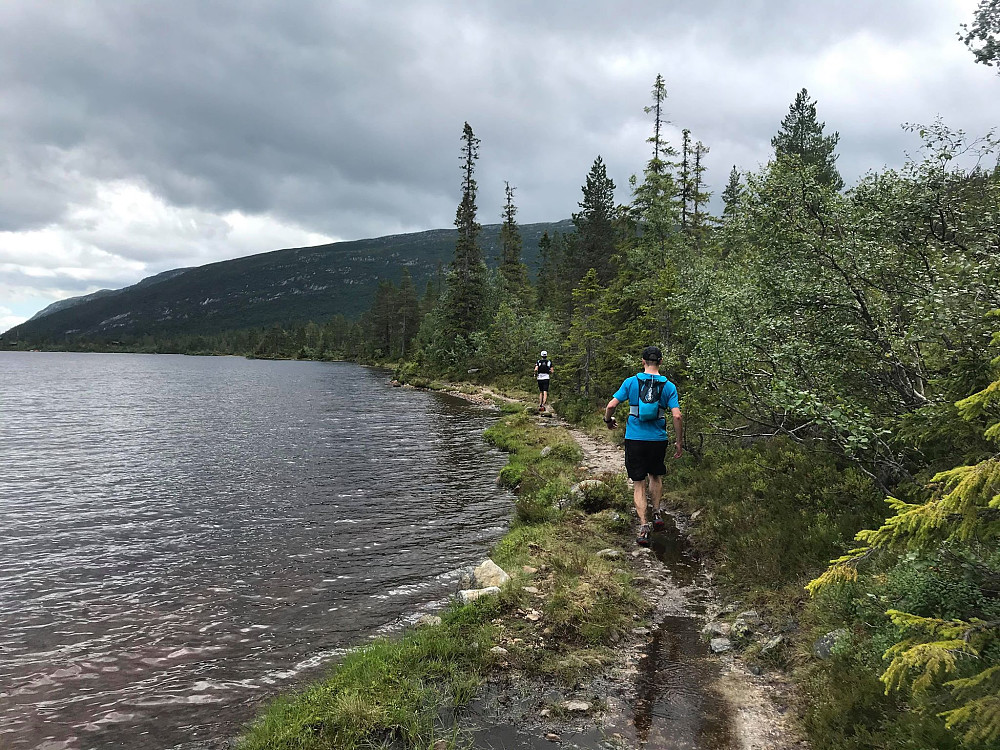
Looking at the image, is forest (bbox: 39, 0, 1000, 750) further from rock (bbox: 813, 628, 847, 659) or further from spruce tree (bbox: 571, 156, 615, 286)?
spruce tree (bbox: 571, 156, 615, 286)

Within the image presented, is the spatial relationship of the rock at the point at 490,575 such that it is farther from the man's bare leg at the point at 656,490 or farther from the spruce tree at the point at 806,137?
the spruce tree at the point at 806,137

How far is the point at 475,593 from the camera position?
7836mm

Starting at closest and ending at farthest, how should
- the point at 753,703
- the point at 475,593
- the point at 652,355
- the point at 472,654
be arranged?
1. the point at 753,703
2. the point at 472,654
3. the point at 475,593
4. the point at 652,355

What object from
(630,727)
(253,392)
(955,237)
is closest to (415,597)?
(630,727)

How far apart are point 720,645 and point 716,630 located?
1.06 feet

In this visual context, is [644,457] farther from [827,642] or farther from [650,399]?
[827,642]

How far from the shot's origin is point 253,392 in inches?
2012

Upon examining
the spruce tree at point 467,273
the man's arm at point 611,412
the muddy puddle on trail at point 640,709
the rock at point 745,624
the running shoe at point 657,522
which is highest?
the spruce tree at point 467,273

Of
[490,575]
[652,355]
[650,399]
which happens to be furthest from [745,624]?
[652,355]

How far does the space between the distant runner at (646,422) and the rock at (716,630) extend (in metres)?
2.84

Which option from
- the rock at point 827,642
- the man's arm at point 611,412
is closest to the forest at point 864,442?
the rock at point 827,642

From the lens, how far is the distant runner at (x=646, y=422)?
961 cm

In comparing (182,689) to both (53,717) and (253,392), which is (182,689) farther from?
(253,392)

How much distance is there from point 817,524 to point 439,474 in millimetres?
12212
